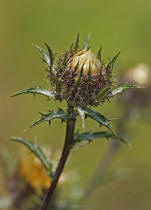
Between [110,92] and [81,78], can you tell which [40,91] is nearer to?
[81,78]

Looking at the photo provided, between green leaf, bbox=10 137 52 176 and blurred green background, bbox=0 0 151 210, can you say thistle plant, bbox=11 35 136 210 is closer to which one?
green leaf, bbox=10 137 52 176

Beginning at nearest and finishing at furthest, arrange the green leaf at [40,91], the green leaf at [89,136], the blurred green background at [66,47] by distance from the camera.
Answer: the green leaf at [40,91]
the green leaf at [89,136]
the blurred green background at [66,47]

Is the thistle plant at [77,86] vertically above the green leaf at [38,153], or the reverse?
the thistle plant at [77,86]

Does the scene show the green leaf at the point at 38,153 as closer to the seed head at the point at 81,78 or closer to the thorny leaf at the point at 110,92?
the seed head at the point at 81,78

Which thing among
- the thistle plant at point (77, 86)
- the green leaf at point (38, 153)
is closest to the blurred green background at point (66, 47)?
the green leaf at point (38, 153)

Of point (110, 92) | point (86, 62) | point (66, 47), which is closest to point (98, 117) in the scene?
point (110, 92)

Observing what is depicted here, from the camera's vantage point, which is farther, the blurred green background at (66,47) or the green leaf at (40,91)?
the blurred green background at (66,47)

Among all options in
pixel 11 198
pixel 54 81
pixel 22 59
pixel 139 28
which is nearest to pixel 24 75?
pixel 22 59

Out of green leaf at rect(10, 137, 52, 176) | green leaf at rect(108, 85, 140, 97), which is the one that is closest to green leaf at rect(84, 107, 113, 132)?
green leaf at rect(108, 85, 140, 97)

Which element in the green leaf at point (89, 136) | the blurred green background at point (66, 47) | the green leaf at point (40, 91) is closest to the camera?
the green leaf at point (40, 91)

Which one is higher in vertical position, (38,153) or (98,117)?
(98,117)
